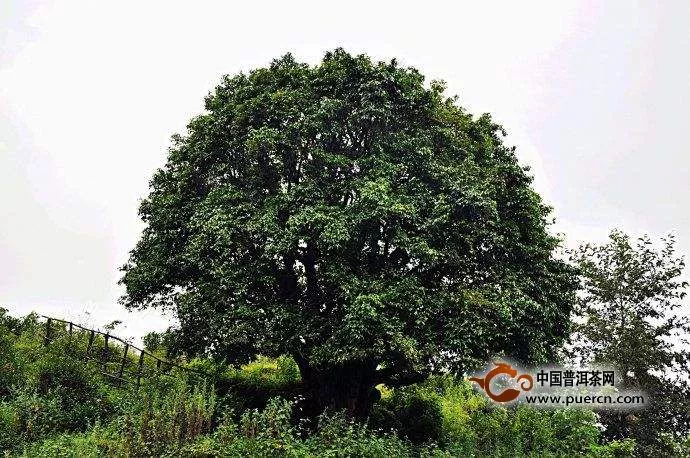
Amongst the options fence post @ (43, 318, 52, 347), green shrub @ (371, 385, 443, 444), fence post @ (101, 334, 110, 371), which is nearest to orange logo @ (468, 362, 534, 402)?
green shrub @ (371, 385, 443, 444)

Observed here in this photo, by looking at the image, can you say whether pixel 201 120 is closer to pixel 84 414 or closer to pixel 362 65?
pixel 362 65

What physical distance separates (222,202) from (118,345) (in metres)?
8.77

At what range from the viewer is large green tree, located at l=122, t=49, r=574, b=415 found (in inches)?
570

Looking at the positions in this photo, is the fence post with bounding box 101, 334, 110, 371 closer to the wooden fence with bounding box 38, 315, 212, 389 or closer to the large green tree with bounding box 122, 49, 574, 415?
the wooden fence with bounding box 38, 315, 212, 389

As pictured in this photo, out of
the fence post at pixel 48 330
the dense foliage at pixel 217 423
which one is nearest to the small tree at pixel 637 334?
the dense foliage at pixel 217 423

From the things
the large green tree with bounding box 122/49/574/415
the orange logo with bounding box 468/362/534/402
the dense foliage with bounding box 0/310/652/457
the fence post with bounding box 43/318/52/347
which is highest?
the large green tree with bounding box 122/49/574/415

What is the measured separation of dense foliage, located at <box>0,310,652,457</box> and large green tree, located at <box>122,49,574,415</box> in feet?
6.15

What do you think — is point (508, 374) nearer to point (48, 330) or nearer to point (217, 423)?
point (217, 423)

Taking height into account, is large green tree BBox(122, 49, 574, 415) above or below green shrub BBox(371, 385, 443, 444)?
above

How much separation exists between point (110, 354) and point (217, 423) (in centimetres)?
721

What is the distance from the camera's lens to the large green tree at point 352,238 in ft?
47.5

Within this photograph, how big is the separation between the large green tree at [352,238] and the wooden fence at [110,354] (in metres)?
2.21

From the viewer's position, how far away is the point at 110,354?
20.3 metres

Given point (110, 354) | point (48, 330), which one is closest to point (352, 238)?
point (110, 354)
